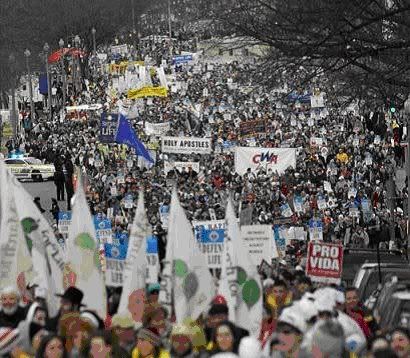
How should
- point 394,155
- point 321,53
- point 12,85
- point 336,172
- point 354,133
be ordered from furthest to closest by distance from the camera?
point 12,85, point 354,133, point 394,155, point 336,172, point 321,53

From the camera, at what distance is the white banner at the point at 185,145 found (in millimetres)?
46672

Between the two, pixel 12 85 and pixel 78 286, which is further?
pixel 12 85

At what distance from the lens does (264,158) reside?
44.9 m

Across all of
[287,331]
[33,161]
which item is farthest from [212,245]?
Result: [33,161]

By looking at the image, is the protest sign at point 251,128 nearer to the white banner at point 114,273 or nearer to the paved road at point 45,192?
the paved road at point 45,192

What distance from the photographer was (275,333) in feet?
46.3

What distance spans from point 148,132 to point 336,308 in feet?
148

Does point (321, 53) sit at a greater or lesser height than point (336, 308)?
greater

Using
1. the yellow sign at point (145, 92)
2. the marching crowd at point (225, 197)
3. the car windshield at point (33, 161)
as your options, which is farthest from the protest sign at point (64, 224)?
the yellow sign at point (145, 92)

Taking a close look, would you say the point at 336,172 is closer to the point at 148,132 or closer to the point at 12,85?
the point at 148,132

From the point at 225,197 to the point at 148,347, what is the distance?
2705 centimetres

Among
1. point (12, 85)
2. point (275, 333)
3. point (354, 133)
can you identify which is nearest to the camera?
point (275, 333)

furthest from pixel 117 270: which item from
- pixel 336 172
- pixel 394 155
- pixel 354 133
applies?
pixel 354 133

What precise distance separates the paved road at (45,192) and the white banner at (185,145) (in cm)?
315
